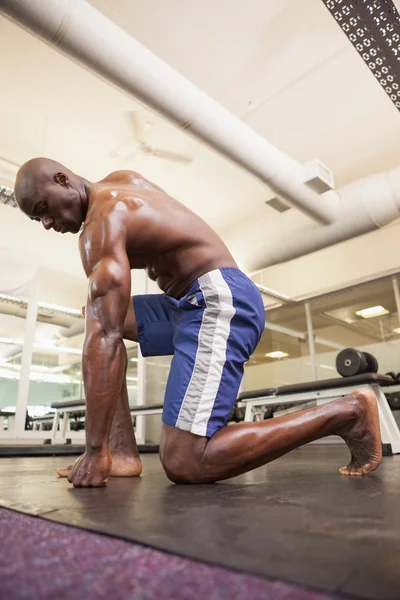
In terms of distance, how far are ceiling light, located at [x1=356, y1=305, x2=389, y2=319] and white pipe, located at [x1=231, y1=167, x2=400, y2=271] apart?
234 centimetres

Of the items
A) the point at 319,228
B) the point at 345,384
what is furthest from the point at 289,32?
the point at 345,384

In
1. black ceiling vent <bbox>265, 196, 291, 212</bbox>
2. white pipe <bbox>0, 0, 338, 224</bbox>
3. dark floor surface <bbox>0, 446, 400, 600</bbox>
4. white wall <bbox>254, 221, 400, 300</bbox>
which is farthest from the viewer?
white wall <bbox>254, 221, 400, 300</bbox>

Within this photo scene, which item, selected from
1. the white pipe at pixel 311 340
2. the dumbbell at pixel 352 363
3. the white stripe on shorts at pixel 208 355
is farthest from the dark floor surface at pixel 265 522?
the white pipe at pixel 311 340

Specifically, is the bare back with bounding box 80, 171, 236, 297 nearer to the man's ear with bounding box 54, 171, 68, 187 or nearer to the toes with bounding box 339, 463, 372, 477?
the man's ear with bounding box 54, 171, 68, 187

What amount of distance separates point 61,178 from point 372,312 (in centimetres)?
549

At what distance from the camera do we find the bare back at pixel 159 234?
3.97 feet

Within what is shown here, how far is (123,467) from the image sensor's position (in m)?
1.35

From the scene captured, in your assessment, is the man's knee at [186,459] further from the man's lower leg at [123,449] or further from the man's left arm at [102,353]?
the man's lower leg at [123,449]

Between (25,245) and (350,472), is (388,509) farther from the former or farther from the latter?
(25,245)

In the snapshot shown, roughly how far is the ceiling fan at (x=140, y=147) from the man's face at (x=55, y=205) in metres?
2.15

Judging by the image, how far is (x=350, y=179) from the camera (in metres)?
4.70

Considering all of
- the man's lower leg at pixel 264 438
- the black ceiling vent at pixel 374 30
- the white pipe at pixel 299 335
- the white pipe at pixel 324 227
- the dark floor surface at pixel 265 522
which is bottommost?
the dark floor surface at pixel 265 522

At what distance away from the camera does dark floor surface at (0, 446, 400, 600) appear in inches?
15.0

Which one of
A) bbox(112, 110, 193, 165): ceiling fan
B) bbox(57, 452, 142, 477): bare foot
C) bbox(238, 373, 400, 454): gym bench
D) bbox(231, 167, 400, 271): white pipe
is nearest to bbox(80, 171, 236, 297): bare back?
bbox(57, 452, 142, 477): bare foot
